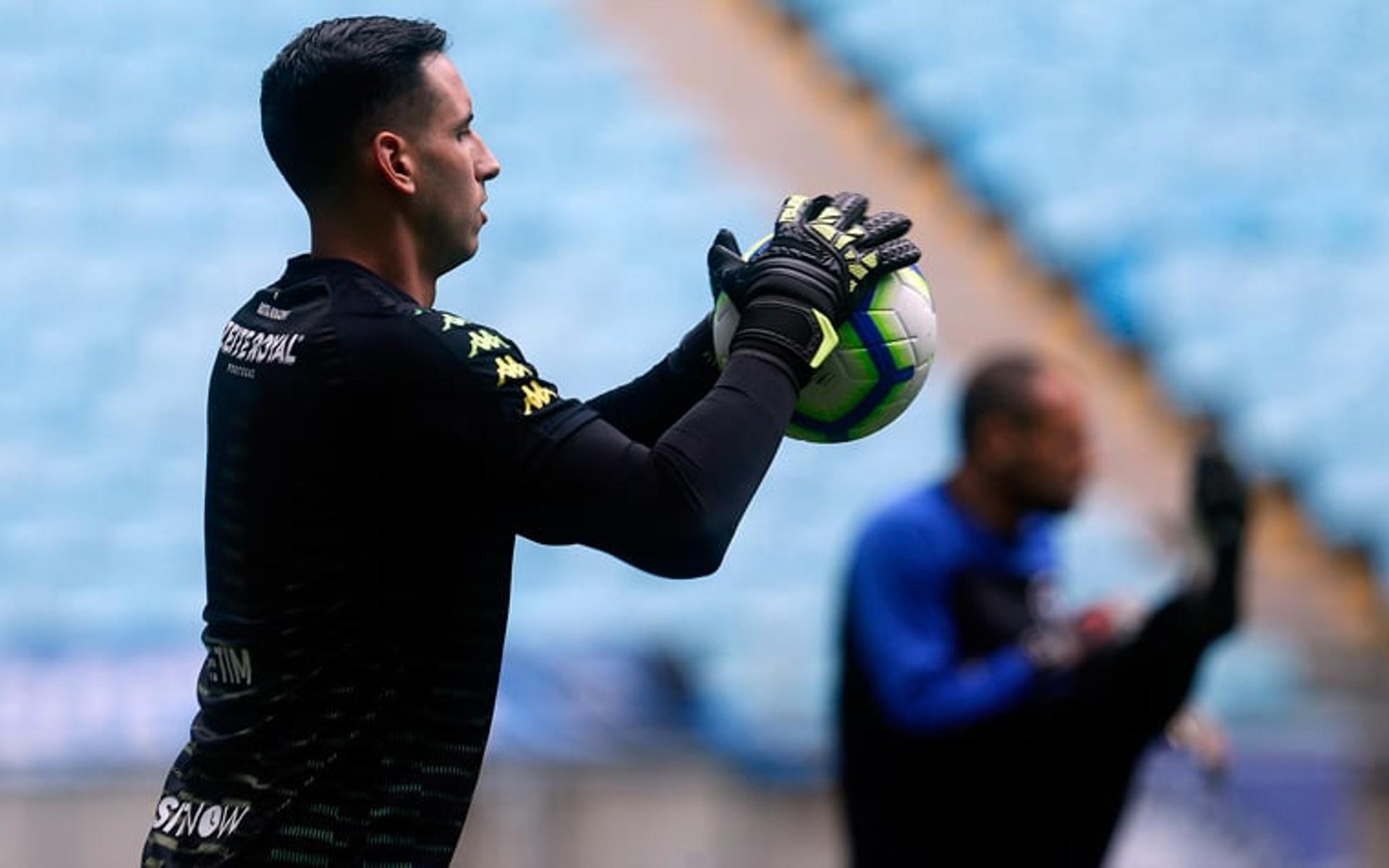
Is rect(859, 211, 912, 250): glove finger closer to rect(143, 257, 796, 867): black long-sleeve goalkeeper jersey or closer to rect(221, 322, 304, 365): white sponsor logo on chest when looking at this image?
rect(143, 257, 796, 867): black long-sleeve goalkeeper jersey

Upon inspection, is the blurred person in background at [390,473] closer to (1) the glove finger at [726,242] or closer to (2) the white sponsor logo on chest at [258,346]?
(2) the white sponsor logo on chest at [258,346]

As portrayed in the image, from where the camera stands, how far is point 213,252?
32.7 feet

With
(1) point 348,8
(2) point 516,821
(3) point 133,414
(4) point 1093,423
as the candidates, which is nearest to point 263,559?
(2) point 516,821

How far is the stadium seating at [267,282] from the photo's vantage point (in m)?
7.25

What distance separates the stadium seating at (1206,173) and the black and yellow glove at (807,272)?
6535 mm

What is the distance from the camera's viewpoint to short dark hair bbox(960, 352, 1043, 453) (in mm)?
5359

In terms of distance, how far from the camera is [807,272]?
2730 millimetres

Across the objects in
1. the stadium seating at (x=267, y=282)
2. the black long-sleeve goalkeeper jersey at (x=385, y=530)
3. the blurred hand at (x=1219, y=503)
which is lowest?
the black long-sleeve goalkeeper jersey at (x=385, y=530)

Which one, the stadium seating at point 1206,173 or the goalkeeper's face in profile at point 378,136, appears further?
the stadium seating at point 1206,173

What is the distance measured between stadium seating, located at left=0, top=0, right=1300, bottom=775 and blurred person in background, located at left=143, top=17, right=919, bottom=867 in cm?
421

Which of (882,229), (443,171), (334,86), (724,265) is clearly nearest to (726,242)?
(724,265)

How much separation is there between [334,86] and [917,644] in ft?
8.89

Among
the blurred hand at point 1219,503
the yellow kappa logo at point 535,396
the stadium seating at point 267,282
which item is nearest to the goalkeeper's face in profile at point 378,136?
the yellow kappa logo at point 535,396

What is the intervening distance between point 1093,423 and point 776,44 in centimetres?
264
